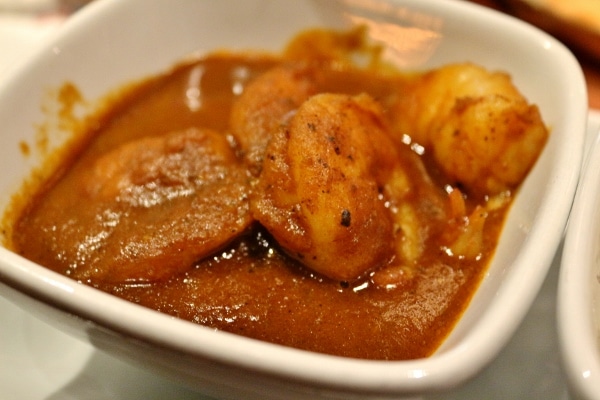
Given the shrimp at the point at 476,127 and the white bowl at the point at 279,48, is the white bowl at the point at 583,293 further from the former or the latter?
the shrimp at the point at 476,127

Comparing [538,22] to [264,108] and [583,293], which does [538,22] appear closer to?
[264,108]

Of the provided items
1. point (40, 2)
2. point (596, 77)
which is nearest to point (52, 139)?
point (40, 2)

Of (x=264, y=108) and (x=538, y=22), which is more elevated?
(x=264, y=108)

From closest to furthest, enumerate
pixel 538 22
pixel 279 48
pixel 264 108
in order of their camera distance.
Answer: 1. pixel 264 108
2. pixel 279 48
3. pixel 538 22

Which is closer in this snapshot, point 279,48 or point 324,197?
point 324,197

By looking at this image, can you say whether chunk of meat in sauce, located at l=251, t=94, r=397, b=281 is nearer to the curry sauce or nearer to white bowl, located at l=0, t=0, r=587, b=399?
the curry sauce

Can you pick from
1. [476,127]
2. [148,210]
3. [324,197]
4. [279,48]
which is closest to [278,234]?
[324,197]
